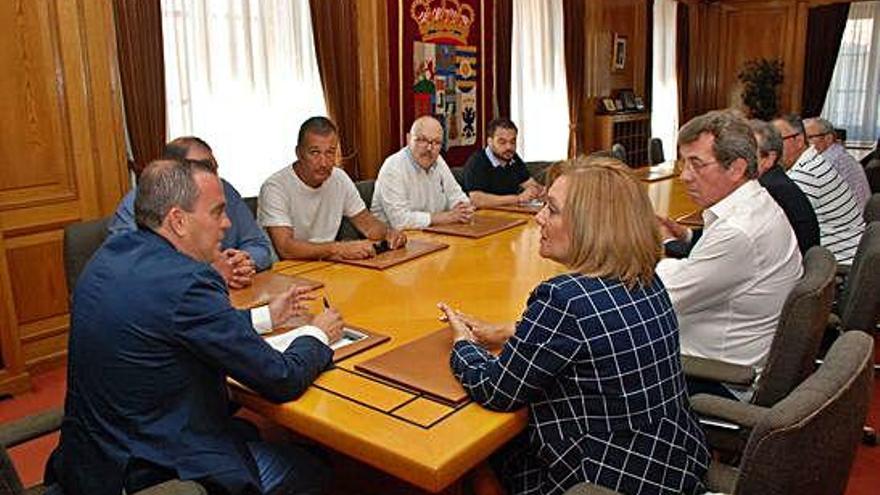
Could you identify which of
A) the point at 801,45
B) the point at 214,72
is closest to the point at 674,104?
the point at 801,45

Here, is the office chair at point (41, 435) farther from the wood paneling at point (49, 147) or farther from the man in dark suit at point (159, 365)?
the wood paneling at point (49, 147)

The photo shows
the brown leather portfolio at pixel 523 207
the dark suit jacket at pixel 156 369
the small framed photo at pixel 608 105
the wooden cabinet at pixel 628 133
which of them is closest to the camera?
the dark suit jacket at pixel 156 369

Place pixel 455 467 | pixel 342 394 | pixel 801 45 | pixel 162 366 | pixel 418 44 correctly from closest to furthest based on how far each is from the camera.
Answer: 1. pixel 455 467
2. pixel 162 366
3. pixel 342 394
4. pixel 418 44
5. pixel 801 45

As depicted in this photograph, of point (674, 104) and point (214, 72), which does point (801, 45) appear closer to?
point (674, 104)

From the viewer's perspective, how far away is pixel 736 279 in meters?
1.97

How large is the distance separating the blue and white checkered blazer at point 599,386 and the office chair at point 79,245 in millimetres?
1577

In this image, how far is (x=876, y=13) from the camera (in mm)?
8555

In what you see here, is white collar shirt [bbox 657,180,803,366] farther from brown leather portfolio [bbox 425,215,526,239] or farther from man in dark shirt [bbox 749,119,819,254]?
brown leather portfolio [bbox 425,215,526,239]

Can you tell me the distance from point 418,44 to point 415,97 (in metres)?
0.40

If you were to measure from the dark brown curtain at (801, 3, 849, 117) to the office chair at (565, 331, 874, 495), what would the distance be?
9.18m

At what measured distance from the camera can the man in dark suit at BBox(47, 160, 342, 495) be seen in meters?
1.41

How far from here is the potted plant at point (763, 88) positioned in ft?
30.2

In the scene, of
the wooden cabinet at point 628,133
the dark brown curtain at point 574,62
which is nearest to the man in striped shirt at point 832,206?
the dark brown curtain at point 574,62

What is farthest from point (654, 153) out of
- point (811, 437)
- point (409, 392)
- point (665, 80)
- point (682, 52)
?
point (811, 437)
